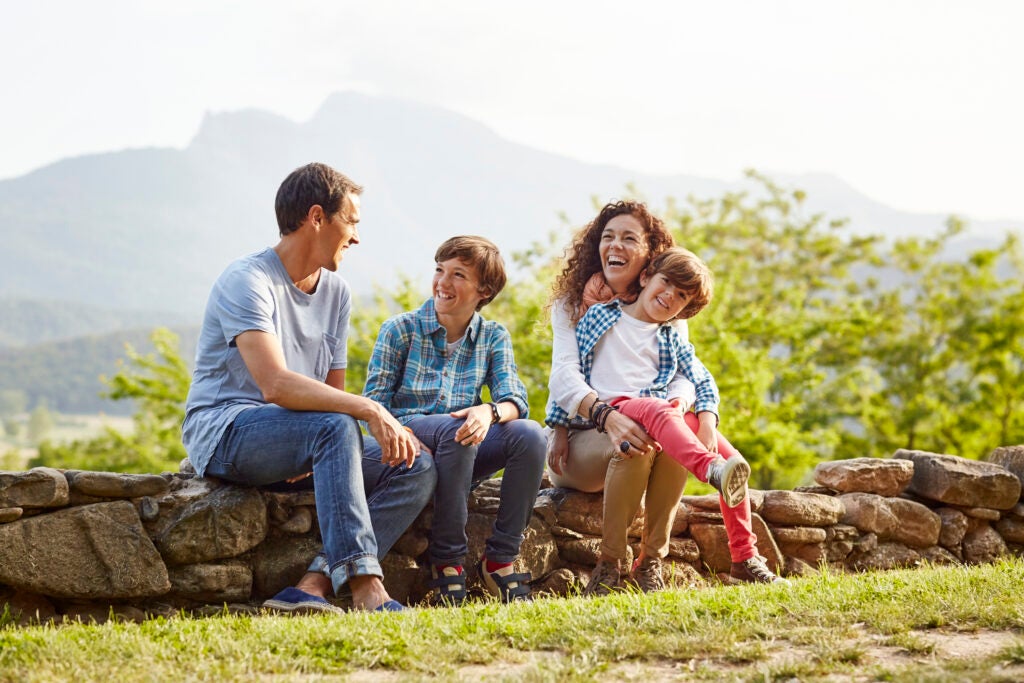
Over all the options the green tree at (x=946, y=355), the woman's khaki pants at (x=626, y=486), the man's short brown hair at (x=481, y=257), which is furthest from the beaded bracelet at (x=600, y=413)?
the green tree at (x=946, y=355)

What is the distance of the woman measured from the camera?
4145mm

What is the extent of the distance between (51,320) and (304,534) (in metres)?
181

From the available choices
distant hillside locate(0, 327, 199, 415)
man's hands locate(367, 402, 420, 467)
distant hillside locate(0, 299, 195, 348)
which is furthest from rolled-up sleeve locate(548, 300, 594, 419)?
distant hillside locate(0, 299, 195, 348)

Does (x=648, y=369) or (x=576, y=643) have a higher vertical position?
(x=648, y=369)

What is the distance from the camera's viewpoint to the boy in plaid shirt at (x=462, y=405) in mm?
3895

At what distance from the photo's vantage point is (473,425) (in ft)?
12.6

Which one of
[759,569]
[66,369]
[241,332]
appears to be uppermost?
[241,332]

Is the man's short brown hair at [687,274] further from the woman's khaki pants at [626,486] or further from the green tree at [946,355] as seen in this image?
the green tree at [946,355]

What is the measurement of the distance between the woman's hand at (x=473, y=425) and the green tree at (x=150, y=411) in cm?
1809

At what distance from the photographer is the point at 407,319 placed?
4242mm

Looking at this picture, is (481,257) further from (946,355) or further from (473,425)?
(946,355)

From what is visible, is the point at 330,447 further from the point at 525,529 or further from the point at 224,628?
the point at 525,529

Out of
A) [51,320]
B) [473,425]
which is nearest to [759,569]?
[473,425]

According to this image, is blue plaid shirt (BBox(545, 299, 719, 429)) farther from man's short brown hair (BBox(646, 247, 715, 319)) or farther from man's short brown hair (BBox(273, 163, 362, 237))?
man's short brown hair (BBox(273, 163, 362, 237))
